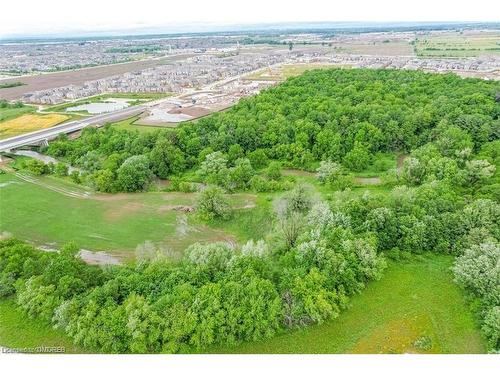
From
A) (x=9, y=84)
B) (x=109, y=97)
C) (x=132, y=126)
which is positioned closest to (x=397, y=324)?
(x=132, y=126)

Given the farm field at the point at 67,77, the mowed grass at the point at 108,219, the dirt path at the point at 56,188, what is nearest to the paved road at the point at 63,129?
the dirt path at the point at 56,188

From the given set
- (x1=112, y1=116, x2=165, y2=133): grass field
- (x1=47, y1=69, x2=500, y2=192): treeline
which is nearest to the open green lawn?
(x1=47, y1=69, x2=500, y2=192): treeline

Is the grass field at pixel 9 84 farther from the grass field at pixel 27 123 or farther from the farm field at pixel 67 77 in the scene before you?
the grass field at pixel 27 123

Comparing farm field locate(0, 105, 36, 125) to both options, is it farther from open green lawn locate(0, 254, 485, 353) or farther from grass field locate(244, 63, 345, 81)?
open green lawn locate(0, 254, 485, 353)

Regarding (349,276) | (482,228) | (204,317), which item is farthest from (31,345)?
(482,228)

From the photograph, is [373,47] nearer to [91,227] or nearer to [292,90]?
[292,90]

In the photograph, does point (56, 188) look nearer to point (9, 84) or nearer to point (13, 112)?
point (13, 112)
